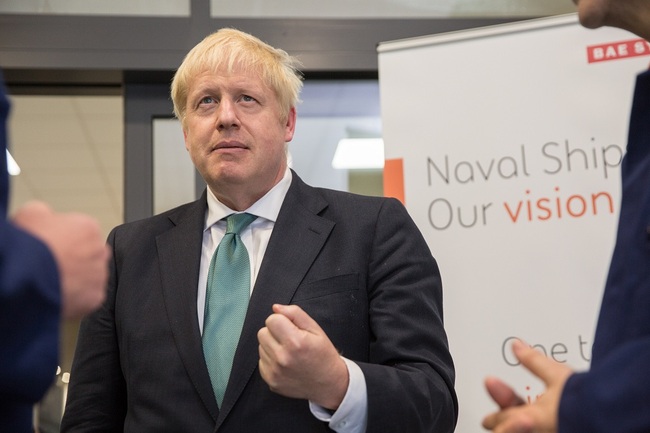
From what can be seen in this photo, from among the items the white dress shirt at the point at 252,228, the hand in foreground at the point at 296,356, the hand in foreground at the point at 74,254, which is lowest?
the hand in foreground at the point at 296,356

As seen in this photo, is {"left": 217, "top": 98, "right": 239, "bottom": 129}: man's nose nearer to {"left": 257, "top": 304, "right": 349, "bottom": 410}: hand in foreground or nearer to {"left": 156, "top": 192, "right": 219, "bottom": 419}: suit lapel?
{"left": 156, "top": 192, "right": 219, "bottom": 419}: suit lapel

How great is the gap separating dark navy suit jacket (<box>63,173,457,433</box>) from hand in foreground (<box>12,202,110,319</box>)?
0.81 meters

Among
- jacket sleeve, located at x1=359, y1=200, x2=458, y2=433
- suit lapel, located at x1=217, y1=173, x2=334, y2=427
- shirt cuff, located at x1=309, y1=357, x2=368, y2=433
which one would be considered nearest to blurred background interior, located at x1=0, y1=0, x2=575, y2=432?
suit lapel, located at x1=217, y1=173, x2=334, y2=427

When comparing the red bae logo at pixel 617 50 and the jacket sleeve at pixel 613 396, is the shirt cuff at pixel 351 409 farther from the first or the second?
the red bae logo at pixel 617 50

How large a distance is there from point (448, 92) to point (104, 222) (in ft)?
12.0

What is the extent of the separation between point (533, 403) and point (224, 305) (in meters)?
1.04

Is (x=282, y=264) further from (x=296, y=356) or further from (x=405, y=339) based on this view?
(x=296, y=356)

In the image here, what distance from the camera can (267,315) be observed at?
75.1 inches

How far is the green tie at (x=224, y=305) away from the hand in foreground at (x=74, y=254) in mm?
891

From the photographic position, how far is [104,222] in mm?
6035

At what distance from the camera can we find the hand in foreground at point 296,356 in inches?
59.8

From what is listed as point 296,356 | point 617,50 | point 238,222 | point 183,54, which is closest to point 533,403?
point 296,356

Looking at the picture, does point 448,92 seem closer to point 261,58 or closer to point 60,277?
point 261,58

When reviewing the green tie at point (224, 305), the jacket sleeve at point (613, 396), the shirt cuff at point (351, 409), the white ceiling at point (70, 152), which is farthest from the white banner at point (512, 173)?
the white ceiling at point (70, 152)
